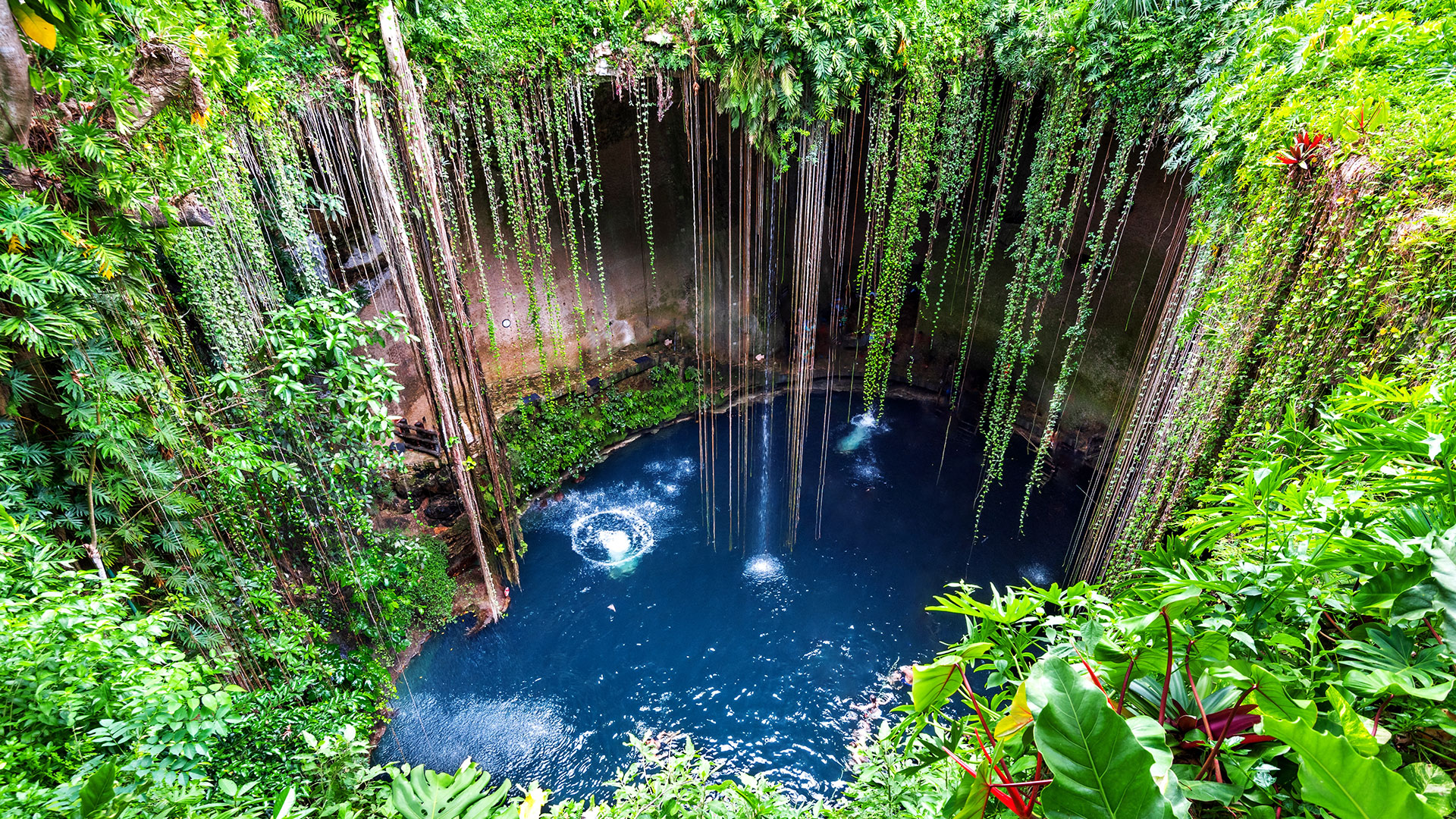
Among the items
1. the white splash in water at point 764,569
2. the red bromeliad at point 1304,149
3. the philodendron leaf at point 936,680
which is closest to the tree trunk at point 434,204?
the white splash in water at point 764,569

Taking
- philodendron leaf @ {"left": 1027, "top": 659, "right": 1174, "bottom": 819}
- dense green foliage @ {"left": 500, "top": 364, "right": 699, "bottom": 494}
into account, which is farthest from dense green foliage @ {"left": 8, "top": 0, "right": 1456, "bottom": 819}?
dense green foliage @ {"left": 500, "top": 364, "right": 699, "bottom": 494}

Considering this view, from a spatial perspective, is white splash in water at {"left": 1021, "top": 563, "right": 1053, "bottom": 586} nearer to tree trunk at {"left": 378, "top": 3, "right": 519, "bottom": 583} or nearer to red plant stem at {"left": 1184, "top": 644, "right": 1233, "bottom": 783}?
tree trunk at {"left": 378, "top": 3, "right": 519, "bottom": 583}

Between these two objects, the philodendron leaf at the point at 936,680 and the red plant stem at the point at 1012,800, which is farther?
the philodendron leaf at the point at 936,680

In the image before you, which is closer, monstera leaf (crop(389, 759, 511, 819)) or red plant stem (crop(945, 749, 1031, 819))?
red plant stem (crop(945, 749, 1031, 819))

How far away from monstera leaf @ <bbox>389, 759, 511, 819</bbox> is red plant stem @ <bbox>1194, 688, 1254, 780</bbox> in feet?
4.65

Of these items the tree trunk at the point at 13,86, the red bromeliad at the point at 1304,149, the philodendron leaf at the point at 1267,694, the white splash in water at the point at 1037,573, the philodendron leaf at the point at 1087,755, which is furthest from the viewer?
the white splash in water at the point at 1037,573

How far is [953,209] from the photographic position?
21.0 feet

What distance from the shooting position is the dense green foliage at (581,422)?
643 centimetres

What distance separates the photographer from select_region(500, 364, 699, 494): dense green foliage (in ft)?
21.1

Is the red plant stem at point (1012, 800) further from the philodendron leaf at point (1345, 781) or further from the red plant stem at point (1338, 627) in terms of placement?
the red plant stem at point (1338, 627)

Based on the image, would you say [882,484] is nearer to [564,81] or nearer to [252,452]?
[564,81]

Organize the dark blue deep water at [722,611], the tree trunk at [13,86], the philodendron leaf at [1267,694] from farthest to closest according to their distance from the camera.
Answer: the dark blue deep water at [722,611] < the tree trunk at [13,86] < the philodendron leaf at [1267,694]

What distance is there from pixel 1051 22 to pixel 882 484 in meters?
4.28

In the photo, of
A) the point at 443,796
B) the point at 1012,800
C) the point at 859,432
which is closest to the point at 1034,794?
the point at 1012,800
